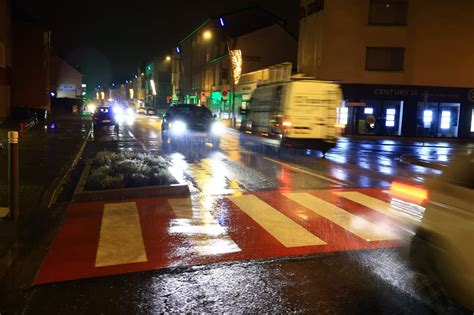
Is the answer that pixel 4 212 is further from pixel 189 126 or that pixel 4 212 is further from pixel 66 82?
pixel 66 82

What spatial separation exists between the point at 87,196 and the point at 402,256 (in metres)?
6.13

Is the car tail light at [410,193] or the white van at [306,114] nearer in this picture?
the car tail light at [410,193]

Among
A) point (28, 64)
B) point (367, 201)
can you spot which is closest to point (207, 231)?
point (367, 201)

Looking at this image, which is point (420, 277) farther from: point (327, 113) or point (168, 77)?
point (168, 77)

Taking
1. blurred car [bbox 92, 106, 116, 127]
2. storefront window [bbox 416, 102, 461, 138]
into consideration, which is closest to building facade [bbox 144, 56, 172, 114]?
blurred car [bbox 92, 106, 116, 127]

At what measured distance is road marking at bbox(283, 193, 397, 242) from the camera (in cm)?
725

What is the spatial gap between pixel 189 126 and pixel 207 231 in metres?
16.1

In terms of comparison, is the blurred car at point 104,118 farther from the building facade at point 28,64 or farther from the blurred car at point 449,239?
the blurred car at point 449,239

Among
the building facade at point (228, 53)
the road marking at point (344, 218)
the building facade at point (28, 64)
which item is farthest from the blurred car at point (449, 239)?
the building facade at point (28, 64)

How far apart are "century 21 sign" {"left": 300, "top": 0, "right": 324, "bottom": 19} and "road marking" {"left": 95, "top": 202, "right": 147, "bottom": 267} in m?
30.8

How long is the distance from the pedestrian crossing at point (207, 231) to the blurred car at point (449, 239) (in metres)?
0.74

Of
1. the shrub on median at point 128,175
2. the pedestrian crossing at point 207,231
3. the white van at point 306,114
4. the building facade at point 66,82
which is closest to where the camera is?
the pedestrian crossing at point 207,231

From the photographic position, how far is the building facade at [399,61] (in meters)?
35.6

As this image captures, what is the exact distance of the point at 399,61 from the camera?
118 ft
